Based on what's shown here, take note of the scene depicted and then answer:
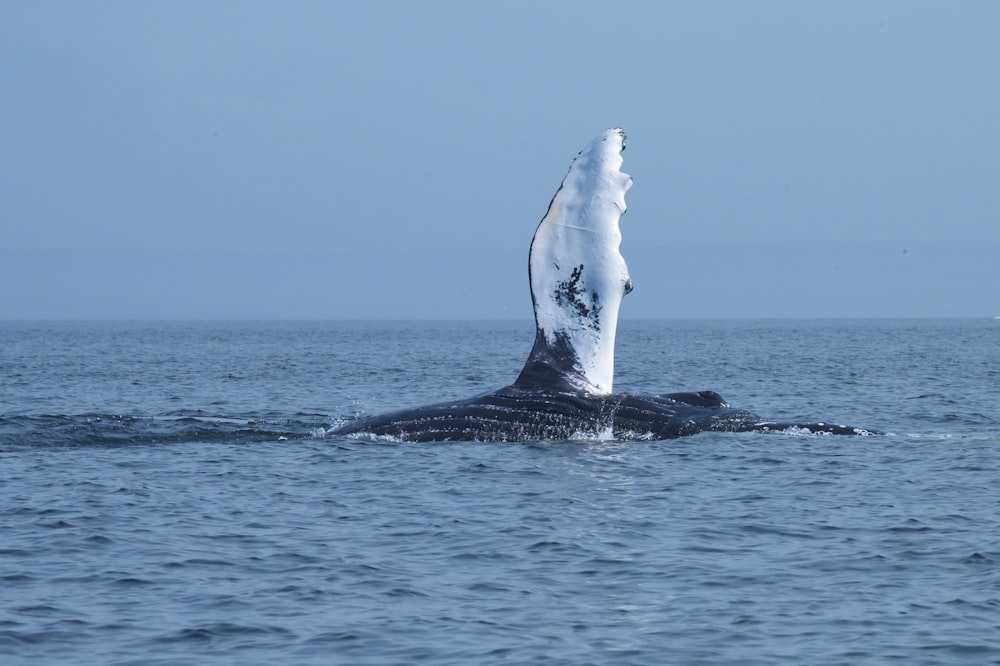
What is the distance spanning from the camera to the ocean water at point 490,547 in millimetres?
9445

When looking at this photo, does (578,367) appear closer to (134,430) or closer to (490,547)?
(490,547)

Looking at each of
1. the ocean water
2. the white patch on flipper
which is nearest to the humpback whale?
the white patch on flipper

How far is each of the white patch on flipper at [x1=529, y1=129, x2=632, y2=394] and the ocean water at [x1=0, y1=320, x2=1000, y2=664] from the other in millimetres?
1676

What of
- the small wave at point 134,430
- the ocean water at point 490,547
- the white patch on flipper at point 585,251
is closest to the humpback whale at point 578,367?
the white patch on flipper at point 585,251

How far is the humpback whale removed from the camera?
15.2 metres

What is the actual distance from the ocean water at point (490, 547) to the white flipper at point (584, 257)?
153 centimetres

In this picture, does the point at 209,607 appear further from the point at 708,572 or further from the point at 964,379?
the point at 964,379

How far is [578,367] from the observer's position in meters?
16.5

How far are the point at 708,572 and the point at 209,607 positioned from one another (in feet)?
13.6

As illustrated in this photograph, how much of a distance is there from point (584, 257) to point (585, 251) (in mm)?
77

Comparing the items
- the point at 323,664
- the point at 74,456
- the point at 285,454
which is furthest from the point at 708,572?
the point at 74,456

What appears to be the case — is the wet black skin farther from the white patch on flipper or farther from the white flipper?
the white patch on flipper

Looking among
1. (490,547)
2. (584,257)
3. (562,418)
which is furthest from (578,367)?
(490,547)

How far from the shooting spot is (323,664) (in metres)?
8.91
